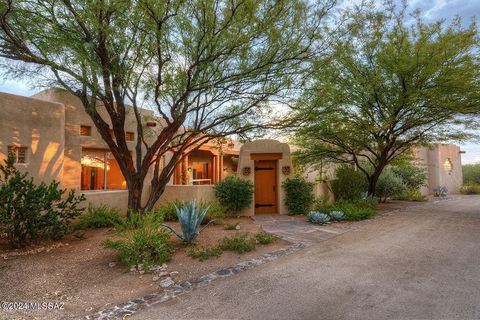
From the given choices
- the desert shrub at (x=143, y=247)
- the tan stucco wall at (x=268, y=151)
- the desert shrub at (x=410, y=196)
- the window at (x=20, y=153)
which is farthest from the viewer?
the desert shrub at (x=410, y=196)

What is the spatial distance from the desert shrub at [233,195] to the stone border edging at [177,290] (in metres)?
4.25

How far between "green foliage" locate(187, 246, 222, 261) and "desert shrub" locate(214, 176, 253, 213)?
13.4 feet

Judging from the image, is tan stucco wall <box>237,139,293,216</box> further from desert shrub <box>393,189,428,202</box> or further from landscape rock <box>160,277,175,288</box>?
desert shrub <box>393,189,428,202</box>

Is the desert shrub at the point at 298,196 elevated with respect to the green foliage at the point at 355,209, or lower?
elevated

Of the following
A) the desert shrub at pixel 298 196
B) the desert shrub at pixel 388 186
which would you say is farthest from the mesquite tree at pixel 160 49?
the desert shrub at pixel 388 186

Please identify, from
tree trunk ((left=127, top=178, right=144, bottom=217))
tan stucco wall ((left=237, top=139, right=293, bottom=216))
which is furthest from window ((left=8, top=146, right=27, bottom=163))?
tan stucco wall ((left=237, top=139, right=293, bottom=216))

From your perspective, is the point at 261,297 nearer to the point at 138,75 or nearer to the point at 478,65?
the point at 138,75

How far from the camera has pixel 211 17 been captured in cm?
491

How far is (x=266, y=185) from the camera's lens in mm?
10172

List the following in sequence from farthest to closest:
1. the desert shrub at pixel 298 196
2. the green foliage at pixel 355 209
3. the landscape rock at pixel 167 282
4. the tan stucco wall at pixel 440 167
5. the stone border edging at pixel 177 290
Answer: the tan stucco wall at pixel 440 167
the desert shrub at pixel 298 196
the green foliage at pixel 355 209
the landscape rock at pixel 167 282
the stone border edging at pixel 177 290

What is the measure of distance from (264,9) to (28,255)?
20.8ft

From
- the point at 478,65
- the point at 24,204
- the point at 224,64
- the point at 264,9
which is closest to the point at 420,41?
the point at 478,65

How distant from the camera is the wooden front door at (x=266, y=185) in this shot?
10117mm

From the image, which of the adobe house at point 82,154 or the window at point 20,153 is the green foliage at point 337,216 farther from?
the window at point 20,153
